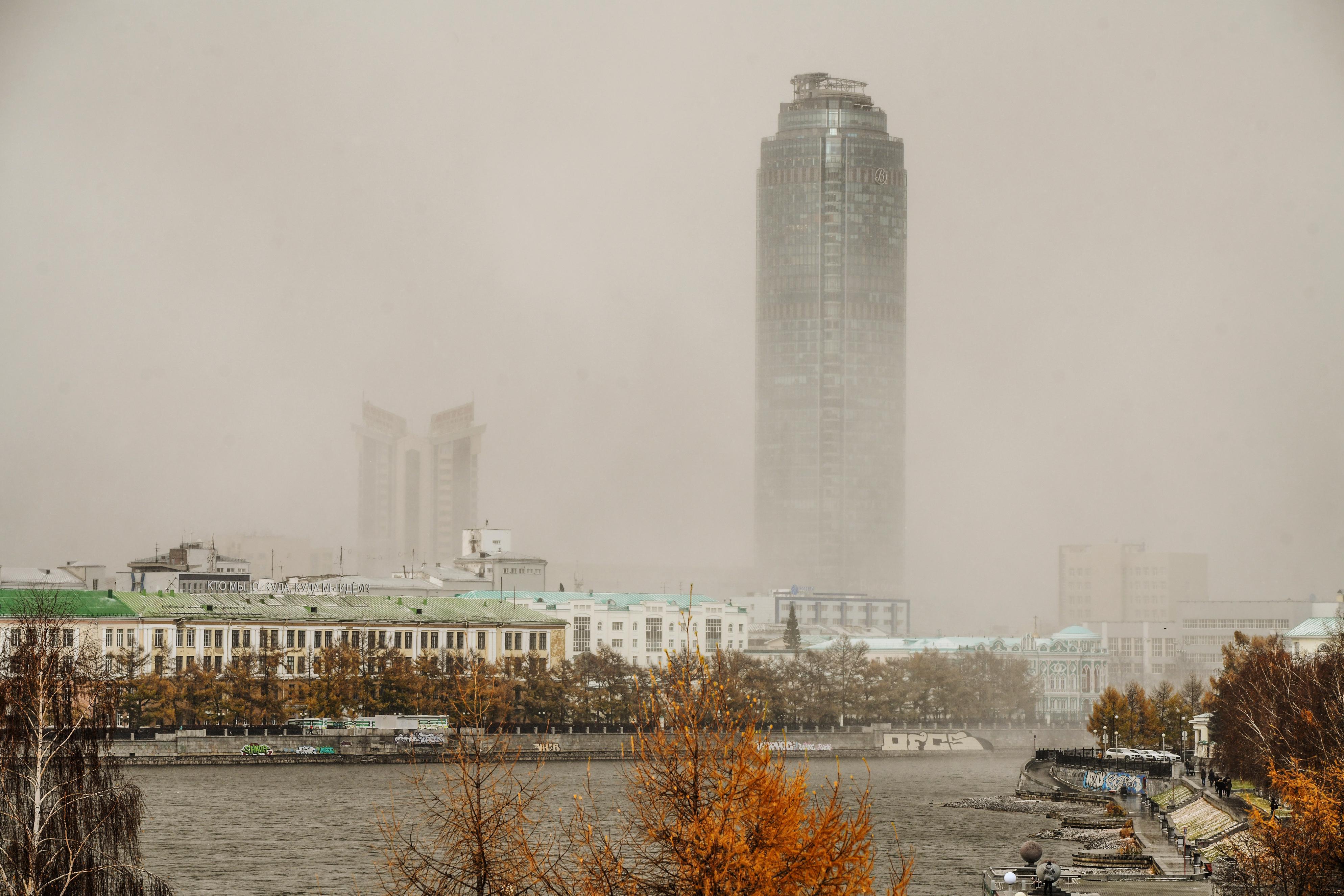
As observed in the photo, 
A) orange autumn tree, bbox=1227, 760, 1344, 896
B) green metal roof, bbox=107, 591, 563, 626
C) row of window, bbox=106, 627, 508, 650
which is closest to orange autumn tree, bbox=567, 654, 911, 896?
orange autumn tree, bbox=1227, 760, 1344, 896

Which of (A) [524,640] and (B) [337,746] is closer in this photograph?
(B) [337,746]

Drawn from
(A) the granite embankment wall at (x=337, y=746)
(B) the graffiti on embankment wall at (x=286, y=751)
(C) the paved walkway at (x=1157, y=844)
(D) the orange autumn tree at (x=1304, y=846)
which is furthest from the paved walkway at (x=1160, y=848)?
(B) the graffiti on embankment wall at (x=286, y=751)

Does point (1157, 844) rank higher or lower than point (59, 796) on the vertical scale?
lower

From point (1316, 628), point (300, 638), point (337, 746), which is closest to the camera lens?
point (337, 746)

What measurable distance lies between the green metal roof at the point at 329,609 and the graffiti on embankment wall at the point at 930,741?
3254cm

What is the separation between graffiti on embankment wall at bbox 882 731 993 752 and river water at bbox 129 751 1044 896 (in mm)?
25474

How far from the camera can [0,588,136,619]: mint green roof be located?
141000mm

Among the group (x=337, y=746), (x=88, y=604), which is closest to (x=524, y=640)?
(x=337, y=746)

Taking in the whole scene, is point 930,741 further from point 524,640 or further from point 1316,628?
point 524,640

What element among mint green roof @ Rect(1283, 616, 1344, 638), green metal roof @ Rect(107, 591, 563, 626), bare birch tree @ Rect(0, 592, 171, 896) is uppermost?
green metal roof @ Rect(107, 591, 563, 626)

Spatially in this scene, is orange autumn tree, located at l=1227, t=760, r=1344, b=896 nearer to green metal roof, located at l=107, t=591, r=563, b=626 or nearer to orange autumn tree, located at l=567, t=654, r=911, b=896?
orange autumn tree, located at l=567, t=654, r=911, b=896

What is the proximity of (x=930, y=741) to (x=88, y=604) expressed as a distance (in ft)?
251

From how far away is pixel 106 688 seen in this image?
1756 inches

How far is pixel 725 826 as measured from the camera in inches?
1190
